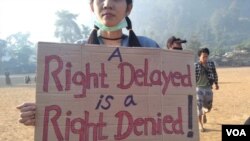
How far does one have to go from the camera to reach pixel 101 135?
2223 millimetres

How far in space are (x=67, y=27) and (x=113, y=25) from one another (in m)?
117

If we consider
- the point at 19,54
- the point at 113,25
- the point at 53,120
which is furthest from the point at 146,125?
the point at 19,54

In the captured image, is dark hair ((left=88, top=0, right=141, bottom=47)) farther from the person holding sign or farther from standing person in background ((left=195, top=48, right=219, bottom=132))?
standing person in background ((left=195, top=48, right=219, bottom=132))

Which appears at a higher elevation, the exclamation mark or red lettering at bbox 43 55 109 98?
red lettering at bbox 43 55 109 98

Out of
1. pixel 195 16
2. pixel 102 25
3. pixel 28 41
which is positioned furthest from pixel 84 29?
pixel 102 25

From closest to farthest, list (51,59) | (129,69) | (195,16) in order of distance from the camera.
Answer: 1. (51,59)
2. (129,69)
3. (195,16)

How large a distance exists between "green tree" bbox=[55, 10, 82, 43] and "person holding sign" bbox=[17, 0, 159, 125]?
11301cm

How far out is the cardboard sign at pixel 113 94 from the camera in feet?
7.11

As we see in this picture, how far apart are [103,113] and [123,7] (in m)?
0.69

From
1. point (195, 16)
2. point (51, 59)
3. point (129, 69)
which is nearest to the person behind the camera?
point (51, 59)

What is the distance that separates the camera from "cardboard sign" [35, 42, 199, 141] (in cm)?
217

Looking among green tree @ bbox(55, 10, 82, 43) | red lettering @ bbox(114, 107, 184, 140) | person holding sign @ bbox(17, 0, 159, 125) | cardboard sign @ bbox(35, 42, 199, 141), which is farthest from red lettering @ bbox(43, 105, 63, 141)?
green tree @ bbox(55, 10, 82, 43)

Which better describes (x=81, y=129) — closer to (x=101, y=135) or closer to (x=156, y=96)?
(x=101, y=135)

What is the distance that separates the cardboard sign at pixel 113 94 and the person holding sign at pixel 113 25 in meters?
0.19
